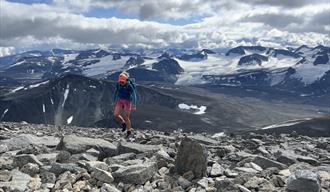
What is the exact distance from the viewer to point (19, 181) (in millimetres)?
15625

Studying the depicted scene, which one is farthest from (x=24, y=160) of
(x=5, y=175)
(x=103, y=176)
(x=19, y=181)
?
(x=103, y=176)

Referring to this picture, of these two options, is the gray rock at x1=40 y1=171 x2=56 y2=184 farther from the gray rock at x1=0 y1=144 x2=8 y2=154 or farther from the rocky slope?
the gray rock at x1=0 y1=144 x2=8 y2=154

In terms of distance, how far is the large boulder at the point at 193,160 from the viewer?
53.3 feet

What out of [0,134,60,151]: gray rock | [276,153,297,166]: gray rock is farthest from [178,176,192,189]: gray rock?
[0,134,60,151]: gray rock

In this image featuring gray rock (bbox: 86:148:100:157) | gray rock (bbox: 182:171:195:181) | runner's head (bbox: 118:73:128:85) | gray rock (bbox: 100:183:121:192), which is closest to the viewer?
gray rock (bbox: 100:183:121:192)

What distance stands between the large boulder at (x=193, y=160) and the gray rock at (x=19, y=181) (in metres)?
4.68

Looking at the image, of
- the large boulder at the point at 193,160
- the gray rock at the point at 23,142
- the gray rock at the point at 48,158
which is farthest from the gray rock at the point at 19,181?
the gray rock at the point at 23,142

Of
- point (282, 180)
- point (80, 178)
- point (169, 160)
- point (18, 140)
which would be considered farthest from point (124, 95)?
point (282, 180)

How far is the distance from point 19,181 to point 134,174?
346 cm

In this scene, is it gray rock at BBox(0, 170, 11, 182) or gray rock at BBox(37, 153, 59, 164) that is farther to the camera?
gray rock at BBox(37, 153, 59, 164)

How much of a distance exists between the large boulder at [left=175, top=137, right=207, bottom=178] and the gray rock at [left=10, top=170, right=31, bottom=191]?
468cm

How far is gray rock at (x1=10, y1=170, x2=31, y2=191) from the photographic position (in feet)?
48.9

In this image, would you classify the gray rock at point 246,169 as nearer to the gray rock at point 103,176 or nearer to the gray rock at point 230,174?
the gray rock at point 230,174

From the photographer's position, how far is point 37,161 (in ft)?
57.5
